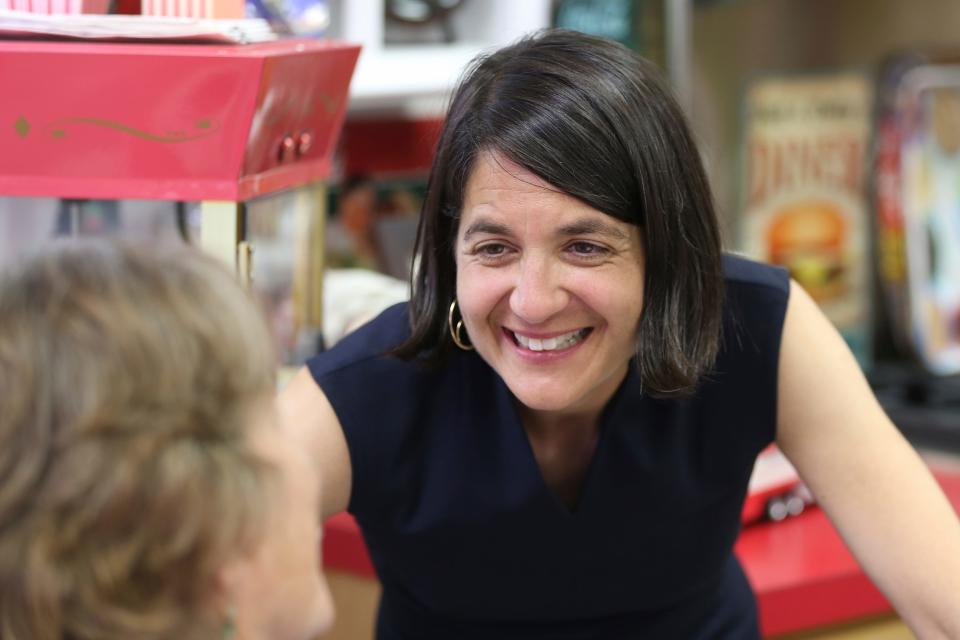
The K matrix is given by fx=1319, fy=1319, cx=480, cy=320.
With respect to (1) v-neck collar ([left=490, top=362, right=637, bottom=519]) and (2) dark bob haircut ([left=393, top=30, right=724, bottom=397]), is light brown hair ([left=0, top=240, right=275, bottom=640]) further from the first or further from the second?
(1) v-neck collar ([left=490, top=362, right=637, bottom=519])

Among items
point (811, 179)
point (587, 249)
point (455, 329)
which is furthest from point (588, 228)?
point (811, 179)

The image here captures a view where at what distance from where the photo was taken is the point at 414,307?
1400mm

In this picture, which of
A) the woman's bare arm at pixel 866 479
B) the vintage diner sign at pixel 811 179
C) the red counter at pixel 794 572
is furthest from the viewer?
the vintage diner sign at pixel 811 179

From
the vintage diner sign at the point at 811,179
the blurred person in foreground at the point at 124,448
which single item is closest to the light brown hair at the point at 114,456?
the blurred person in foreground at the point at 124,448

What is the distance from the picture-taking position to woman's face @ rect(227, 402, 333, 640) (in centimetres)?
81

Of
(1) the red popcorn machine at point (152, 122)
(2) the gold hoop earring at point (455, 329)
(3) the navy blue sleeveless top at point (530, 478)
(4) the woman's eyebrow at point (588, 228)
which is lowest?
(3) the navy blue sleeveless top at point (530, 478)

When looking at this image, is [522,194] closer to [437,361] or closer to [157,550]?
[437,361]

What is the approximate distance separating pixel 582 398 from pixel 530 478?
0.10 metres

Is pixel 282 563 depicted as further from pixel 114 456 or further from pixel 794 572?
pixel 794 572

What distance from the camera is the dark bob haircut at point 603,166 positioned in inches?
47.6

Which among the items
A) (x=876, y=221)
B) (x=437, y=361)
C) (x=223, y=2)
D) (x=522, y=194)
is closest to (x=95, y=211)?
(x=223, y=2)

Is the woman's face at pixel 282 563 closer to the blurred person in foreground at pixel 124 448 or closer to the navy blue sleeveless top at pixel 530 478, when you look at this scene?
the blurred person in foreground at pixel 124 448

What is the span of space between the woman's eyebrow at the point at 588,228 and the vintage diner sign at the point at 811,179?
1.79m

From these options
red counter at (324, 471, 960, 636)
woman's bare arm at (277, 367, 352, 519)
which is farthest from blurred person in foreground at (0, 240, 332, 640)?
red counter at (324, 471, 960, 636)
